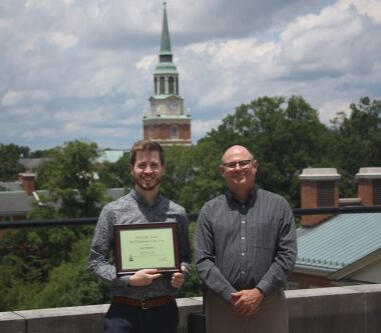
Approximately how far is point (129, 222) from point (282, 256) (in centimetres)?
94

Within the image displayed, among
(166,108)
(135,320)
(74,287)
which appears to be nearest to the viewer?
(135,320)

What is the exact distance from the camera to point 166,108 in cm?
16988

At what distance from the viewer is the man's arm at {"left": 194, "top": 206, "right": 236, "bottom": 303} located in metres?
4.87

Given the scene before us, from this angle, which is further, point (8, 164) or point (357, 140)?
point (8, 164)

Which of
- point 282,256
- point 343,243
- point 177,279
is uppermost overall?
point 282,256

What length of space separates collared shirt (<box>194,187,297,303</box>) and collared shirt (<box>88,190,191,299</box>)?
14 centimetres

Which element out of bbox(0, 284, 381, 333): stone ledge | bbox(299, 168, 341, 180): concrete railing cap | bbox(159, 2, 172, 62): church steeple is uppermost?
bbox(159, 2, 172, 62): church steeple

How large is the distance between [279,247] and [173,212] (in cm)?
68

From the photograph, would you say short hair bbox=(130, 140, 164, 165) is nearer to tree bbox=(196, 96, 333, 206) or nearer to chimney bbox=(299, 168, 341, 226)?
chimney bbox=(299, 168, 341, 226)

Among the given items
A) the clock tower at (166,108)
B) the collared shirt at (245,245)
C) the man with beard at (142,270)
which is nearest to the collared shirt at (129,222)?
the man with beard at (142,270)

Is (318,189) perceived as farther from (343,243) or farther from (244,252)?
(244,252)

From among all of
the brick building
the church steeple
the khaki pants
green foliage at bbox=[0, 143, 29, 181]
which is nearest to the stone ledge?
the brick building

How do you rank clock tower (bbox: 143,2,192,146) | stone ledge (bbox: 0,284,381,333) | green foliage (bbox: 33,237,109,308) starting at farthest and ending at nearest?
clock tower (bbox: 143,2,192,146)
green foliage (bbox: 33,237,109,308)
stone ledge (bbox: 0,284,381,333)

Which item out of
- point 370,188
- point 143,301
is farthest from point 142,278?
point 370,188
